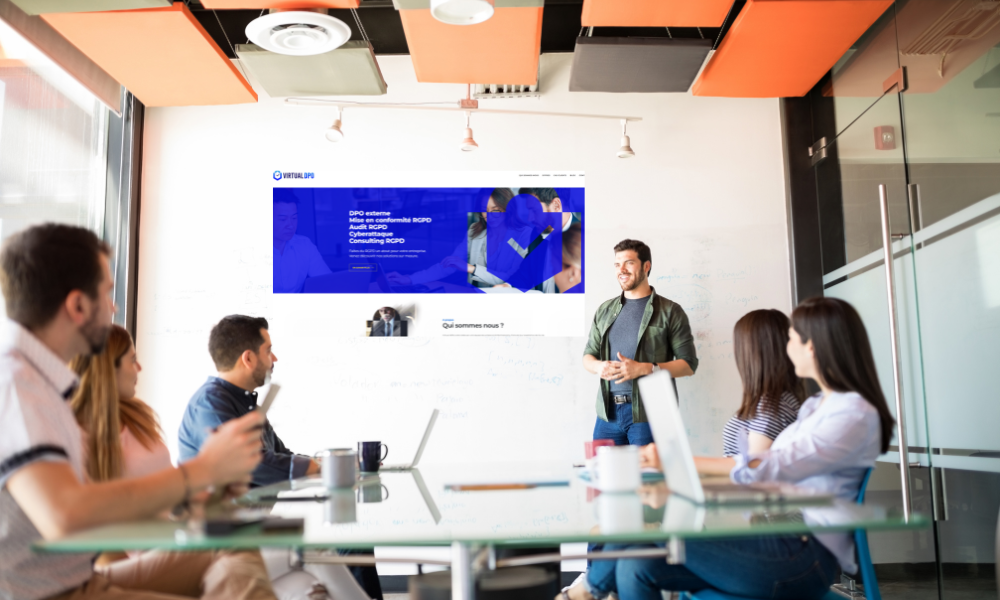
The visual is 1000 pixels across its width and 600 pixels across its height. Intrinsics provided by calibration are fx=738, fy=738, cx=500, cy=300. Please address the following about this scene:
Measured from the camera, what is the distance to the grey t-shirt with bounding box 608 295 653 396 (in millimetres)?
3943

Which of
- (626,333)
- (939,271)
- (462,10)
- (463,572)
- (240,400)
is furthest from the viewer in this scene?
(626,333)

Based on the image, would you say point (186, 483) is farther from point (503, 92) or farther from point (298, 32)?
point (503, 92)

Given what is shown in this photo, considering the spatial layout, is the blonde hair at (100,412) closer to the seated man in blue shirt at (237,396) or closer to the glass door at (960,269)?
the seated man in blue shirt at (237,396)

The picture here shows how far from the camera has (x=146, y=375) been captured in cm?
434

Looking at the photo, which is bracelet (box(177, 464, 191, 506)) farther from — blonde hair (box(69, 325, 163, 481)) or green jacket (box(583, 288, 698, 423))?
green jacket (box(583, 288, 698, 423))

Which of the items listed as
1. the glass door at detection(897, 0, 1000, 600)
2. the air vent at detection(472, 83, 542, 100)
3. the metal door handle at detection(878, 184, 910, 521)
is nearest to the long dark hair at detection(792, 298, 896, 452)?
the metal door handle at detection(878, 184, 910, 521)

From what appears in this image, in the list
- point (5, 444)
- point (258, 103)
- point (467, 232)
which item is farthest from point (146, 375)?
point (5, 444)

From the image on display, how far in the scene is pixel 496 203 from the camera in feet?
14.5

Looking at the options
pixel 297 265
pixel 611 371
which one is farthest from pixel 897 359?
pixel 297 265

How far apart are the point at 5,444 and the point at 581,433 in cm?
332

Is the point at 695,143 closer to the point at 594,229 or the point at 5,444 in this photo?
the point at 594,229

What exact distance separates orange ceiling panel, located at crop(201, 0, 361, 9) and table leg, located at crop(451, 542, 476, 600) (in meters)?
2.49

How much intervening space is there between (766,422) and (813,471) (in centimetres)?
61

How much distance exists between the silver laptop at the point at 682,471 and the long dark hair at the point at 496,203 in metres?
2.77
